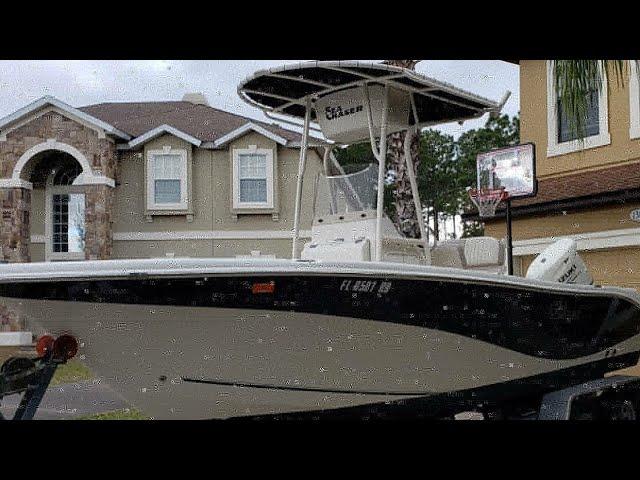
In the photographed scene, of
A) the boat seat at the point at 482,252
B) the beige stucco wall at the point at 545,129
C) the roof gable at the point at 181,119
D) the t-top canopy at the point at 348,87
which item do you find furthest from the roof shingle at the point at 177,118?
the beige stucco wall at the point at 545,129

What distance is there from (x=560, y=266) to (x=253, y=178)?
5.12ft

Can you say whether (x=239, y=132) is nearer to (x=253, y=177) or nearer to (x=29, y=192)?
(x=253, y=177)

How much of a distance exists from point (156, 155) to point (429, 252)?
1427 mm

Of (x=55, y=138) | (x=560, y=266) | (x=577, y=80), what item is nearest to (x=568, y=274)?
(x=560, y=266)

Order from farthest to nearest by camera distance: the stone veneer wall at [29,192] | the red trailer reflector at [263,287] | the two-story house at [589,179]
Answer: the two-story house at [589,179]
the stone veneer wall at [29,192]
the red trailer reflector at [263,287]

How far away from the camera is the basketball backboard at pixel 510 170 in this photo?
13.9 feet

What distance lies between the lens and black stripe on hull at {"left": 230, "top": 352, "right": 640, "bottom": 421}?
3.04 m

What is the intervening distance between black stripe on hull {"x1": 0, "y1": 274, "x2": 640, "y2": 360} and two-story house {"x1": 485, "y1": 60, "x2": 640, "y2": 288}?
1.21 m

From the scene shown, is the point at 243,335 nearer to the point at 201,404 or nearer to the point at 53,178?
the point at 201,404

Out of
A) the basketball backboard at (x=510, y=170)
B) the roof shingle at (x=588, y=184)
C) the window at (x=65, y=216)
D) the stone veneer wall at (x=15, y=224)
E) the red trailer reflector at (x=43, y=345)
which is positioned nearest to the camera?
the red trailer reflector at (x=43, y=345)

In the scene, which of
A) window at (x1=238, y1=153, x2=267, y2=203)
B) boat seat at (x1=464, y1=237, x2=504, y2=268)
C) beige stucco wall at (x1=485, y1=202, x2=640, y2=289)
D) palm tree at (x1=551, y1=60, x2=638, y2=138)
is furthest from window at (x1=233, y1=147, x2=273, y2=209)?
palm tree at (x1=551, y1=60, x2=638, y2=138)

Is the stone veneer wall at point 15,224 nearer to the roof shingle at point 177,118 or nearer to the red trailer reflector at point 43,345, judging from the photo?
the red trailer reflector at point 43,345

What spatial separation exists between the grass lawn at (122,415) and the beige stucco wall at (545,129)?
3.59m
